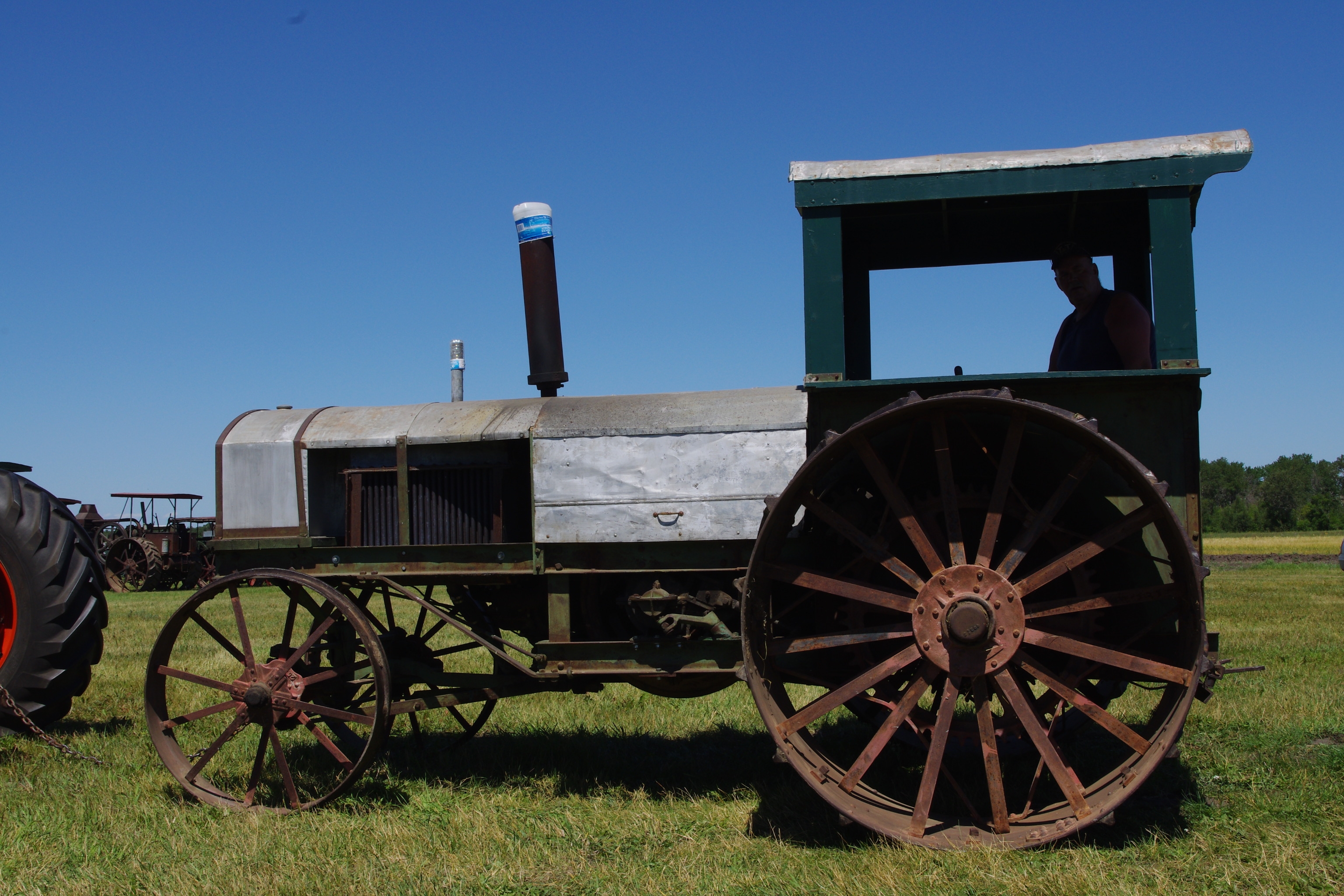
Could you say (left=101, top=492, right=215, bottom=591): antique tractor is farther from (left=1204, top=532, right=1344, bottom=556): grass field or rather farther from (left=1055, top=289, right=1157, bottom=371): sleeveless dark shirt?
(left=1204, top=532, right=1344, bottom=556): grass field

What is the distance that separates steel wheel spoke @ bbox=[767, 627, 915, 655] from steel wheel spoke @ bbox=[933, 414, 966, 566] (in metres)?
0.36

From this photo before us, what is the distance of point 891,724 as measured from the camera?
4066 mm

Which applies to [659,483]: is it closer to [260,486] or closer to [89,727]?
[260,486]

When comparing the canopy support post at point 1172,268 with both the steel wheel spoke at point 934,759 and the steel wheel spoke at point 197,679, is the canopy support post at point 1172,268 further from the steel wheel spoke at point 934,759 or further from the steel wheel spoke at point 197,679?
the steel wheel spoke at point 197,679

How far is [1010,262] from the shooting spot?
5.84 meters

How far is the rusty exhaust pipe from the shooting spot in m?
5.68

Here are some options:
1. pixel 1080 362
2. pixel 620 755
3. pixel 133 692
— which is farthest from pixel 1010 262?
pixel 133 692

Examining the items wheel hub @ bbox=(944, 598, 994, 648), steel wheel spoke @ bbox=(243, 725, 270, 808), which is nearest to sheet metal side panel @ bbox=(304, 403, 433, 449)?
steel wheel spoke @ bbox=(243, 725, 270, 808)

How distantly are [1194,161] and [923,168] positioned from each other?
106 cm

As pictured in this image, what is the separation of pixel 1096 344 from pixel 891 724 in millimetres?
2032

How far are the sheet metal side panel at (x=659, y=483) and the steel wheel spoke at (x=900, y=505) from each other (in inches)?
29.0

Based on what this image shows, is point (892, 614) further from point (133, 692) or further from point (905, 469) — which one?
point (133, 692)

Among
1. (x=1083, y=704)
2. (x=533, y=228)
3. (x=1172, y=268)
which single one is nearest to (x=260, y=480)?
(x=533, y=228)

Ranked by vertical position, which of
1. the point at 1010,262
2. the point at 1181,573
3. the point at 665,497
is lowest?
the point at 1181,573
